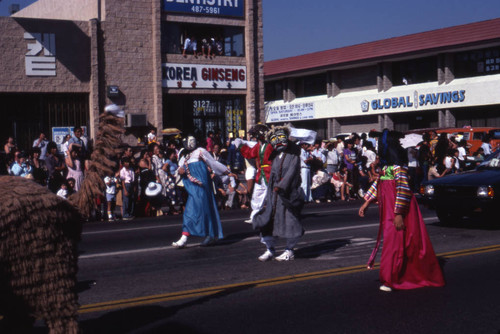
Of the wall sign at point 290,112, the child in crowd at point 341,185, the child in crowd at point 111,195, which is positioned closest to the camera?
the child in crowd at point 111,195

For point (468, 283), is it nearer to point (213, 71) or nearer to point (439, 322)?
point (439, 322)

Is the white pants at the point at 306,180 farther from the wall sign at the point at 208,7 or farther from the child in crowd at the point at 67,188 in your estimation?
the wall sign at the point at 208,7

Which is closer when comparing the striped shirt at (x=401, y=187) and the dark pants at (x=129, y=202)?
the striped shirt at (x=401, y=187)

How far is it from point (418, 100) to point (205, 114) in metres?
16.2

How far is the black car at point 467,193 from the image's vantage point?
12.1m

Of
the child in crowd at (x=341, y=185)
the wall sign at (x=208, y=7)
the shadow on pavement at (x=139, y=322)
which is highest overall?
the wall sign at (x=208, y=7)

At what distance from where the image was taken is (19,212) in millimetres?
4062

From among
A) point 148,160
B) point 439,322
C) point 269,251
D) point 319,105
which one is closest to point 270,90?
point 319,105

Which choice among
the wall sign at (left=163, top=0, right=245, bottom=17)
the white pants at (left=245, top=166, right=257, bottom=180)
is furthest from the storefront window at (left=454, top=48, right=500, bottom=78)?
the white pants at (left=245, top=166, right=257, bottom=180)

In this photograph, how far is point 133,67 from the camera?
85.4 feet

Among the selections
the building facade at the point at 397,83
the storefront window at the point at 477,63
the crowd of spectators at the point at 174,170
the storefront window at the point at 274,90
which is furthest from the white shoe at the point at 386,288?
the storefront window at the point at 274,90

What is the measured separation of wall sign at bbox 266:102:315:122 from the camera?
47.8 metres

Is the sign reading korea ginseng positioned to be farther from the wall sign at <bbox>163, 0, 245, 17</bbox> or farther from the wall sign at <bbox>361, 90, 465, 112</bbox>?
the wall sign at <bbox>361, 90, 465, 112</bbox>

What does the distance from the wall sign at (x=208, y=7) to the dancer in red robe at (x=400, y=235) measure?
20616 millimetres
